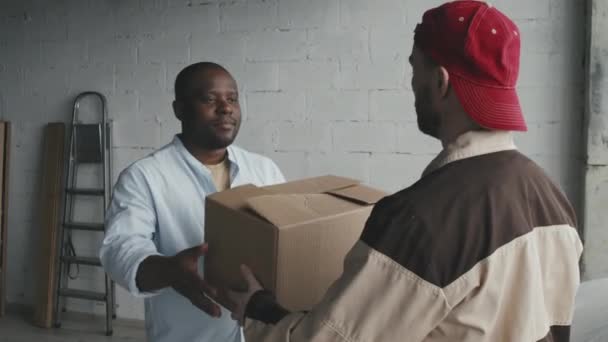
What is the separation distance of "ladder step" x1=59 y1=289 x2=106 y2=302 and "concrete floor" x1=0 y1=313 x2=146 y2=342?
0.62 feet

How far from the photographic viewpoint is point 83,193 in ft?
11.1

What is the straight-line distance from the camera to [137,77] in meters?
3.20

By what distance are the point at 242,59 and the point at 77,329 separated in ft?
6.39

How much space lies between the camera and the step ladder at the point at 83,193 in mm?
3277

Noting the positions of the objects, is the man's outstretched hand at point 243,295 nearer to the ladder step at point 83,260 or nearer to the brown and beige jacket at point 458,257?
the brown and beige jacket at point 458,257

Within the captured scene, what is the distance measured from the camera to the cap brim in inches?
34.2

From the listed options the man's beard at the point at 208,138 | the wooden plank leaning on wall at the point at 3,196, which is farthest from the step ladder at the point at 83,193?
the man's beard at the point at 208,138

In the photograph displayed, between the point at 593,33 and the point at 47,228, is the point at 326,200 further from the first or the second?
the point at 47,228

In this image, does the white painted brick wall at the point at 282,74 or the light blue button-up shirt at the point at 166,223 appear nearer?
the light blue button-up shirt at the point at 166,223

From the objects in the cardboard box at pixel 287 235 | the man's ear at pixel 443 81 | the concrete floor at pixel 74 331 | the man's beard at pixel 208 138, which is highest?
the man's ear at pixel 443 81

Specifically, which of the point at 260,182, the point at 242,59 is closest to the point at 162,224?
the point at 260,182

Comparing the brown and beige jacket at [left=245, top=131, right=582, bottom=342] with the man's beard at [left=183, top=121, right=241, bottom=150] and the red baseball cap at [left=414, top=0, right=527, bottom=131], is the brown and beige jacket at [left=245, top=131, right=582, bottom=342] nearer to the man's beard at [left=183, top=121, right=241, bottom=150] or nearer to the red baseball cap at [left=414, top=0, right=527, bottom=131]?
the red baseball cap at [left=414, top=0, right=527, bottom=131]

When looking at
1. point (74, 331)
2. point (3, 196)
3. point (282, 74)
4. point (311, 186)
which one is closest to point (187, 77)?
point (311, 186)

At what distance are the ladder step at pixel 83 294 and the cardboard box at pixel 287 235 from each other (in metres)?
2.36
